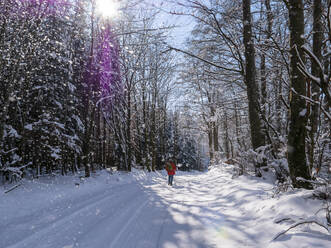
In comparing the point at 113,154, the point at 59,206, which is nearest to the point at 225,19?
the point at 59,206

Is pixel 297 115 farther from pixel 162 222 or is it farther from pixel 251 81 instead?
pixel 251 81

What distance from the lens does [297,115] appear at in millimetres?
3674

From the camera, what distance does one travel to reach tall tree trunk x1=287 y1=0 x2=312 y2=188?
366 cm

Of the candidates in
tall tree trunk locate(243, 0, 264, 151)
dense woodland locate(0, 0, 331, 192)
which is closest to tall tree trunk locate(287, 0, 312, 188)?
dense woodland locate(0, 0, 331, 192)

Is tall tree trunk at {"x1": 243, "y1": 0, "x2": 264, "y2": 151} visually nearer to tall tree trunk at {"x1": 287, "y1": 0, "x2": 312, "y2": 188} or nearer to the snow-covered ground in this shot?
the snow-covered ground

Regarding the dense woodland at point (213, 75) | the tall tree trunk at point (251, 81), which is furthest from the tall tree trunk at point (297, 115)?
the tall tree trunk at point (251, 81)

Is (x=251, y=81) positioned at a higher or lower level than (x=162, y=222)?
higher

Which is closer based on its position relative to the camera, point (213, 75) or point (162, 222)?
point (162, 222)

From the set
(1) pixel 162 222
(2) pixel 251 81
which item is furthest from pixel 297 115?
(2) pixel 251 81

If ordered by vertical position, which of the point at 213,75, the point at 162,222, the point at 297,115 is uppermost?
the point at 213,75

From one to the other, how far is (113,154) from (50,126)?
14.0m

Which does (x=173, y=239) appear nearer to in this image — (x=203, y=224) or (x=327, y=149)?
(x=203, y=224)

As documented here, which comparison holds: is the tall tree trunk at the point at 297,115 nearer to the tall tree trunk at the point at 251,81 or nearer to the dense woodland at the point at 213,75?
the dense woodland at the point at 213,75

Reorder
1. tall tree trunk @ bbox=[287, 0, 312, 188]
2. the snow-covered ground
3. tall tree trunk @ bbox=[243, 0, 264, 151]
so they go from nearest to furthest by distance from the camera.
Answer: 1. the snow-covered ground
2. tall tree trunk @ bbox=[287, 0, 312, 188]
3. tall tree trunk @ bbox=[243, 0, 264, 151]
